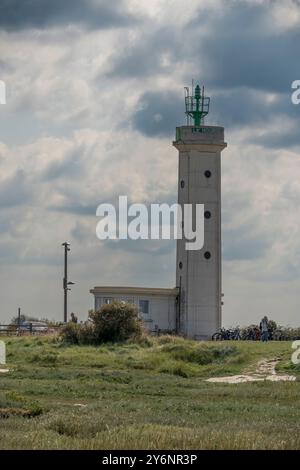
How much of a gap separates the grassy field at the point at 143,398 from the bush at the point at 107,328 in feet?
2.84

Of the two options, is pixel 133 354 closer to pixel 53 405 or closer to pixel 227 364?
pixel 227 364

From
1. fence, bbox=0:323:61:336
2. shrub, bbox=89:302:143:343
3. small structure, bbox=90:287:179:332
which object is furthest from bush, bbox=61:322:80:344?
small structure, bbox=90:287:179:332

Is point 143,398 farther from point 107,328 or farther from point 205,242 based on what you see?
point 205,242

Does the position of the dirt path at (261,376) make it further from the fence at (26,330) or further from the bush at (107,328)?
the fence at (26,330)

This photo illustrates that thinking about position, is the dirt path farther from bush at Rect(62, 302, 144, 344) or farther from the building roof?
the building roof

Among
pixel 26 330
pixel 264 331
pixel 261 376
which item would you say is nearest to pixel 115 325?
pixel 264 331

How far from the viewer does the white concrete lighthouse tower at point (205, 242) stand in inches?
2579

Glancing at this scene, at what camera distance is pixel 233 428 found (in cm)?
2259

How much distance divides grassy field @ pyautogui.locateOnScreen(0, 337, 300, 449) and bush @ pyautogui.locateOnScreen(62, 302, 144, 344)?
2.84 feet

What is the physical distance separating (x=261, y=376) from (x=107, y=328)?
14.7m

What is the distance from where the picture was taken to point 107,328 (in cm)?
5447

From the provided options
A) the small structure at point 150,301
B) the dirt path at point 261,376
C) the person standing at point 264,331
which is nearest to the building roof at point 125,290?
the small structure at point 150,301

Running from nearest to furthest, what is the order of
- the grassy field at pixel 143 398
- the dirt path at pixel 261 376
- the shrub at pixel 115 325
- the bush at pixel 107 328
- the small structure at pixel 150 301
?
1. the grassy field at pixel 143 398
2. the dirt path at pixel 261 376
3. the bush at pixel 107 328
4. the shrub at pixel 115 325
5. the small structure at pixel 150 301
